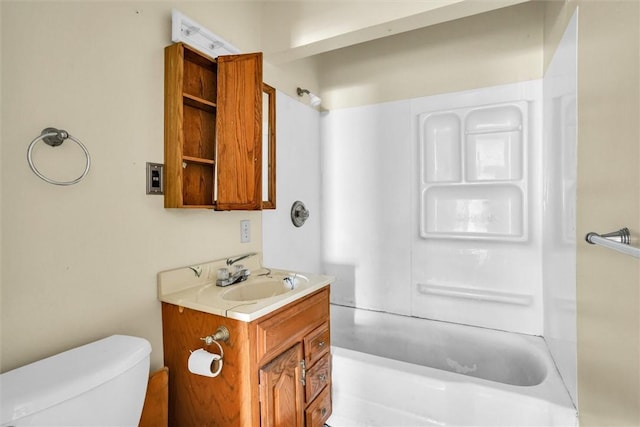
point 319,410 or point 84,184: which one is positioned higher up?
point 84,184

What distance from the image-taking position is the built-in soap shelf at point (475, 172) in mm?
2039

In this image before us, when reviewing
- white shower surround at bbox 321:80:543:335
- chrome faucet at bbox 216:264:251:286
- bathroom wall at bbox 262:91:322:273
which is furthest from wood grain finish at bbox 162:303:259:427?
white shower surround at bbox 321:80:543:335

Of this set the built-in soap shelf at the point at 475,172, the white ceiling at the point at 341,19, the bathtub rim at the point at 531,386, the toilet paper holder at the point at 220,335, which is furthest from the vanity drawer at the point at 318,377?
the white ceiling at the point at 341,19

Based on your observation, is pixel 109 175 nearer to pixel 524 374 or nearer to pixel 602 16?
pixel 602 16

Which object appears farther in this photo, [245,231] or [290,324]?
[245,231]

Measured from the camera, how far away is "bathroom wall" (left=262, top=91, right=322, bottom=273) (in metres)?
2.12

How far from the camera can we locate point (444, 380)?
4.91 feet

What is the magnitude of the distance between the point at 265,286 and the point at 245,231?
393 millimetres

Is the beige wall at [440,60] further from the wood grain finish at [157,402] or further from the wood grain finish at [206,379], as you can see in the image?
the wood grain finish at [157,402]

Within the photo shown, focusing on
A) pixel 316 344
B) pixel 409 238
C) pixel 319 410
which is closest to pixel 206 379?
pixel 316 344

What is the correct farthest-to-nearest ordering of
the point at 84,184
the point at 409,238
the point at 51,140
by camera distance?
the point at 409,238 < the point at 84,184 < the point at 51,140

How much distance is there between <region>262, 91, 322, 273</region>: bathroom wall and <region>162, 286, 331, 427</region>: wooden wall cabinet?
72 cm

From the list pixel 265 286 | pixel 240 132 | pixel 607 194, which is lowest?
pixel 265 286

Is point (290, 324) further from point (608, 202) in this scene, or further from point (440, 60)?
point (440, 60)
